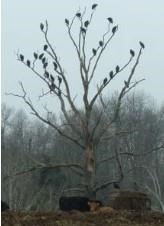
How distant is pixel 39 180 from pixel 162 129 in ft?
49.8

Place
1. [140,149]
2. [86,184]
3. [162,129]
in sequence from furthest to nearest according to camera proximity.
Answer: [162,129] < [140,149] < [86,184]

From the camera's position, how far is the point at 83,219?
5312 millimetres

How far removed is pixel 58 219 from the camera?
525 centimetres

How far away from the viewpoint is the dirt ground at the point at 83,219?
16.6 feet

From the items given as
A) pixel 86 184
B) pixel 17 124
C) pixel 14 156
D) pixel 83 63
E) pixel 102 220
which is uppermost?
pixel 17 124

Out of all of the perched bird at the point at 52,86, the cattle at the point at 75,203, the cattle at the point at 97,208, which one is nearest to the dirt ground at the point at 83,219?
the cattle at the point at 97,208

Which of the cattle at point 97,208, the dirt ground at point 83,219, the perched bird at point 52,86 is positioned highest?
the perched bird at point 52,86

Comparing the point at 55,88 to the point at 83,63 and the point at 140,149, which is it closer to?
the point at 83,63

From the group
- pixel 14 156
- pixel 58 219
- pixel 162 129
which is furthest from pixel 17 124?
pixel 58 219

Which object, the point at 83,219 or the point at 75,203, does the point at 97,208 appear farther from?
the point at 83,219

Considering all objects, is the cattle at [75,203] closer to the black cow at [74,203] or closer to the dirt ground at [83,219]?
the black cow at [74,203]

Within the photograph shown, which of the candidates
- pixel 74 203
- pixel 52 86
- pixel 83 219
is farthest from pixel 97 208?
pixel 52 86

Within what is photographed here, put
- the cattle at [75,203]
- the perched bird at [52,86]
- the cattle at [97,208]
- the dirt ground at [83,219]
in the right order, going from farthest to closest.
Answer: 1. the perched bird at [52,86]
2. the cattle at [75,203]
3. the cattle at [97,208]
4. the dirt ground at [83,219]

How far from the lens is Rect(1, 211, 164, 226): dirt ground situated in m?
5.05
